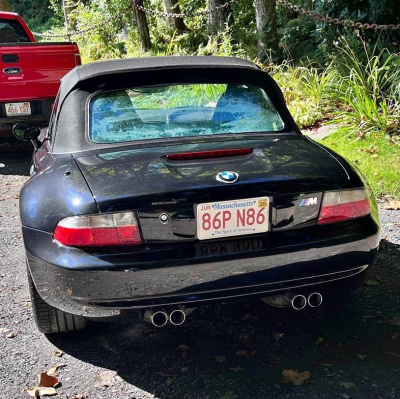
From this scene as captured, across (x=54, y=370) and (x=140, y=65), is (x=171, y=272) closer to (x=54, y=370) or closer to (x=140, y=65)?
(x=54, y=370)

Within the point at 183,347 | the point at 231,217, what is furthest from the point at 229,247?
the point at 183,347

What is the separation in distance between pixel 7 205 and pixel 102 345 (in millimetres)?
3431

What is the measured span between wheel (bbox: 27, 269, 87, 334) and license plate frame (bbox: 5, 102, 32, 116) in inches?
198

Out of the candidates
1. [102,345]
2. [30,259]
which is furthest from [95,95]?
[102,345]

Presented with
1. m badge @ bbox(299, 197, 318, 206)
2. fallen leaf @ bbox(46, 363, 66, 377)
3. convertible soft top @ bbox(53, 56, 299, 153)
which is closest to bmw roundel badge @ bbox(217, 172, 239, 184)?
m badge @ bbox(299, 197, 318, 206)

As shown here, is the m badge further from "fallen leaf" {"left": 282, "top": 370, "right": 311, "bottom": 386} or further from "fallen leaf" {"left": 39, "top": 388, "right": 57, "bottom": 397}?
"fallen leaf" {"left": 39, "top": 388, "right": 57, "bottom": 397}

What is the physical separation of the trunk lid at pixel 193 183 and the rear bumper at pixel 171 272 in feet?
0.41

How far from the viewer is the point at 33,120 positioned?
7.79 m

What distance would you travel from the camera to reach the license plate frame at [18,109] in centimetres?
766

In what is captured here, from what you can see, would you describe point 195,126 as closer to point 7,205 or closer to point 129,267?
point 129,267

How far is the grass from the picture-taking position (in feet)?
18.7

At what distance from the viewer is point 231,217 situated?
8.95 ft

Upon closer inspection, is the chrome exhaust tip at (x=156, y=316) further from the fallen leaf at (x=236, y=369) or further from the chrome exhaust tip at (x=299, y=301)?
the chrome exhaust tip at (x=299, y=301)

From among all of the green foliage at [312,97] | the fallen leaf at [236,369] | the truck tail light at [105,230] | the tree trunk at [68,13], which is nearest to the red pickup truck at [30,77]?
the green foliage at [312,97]
